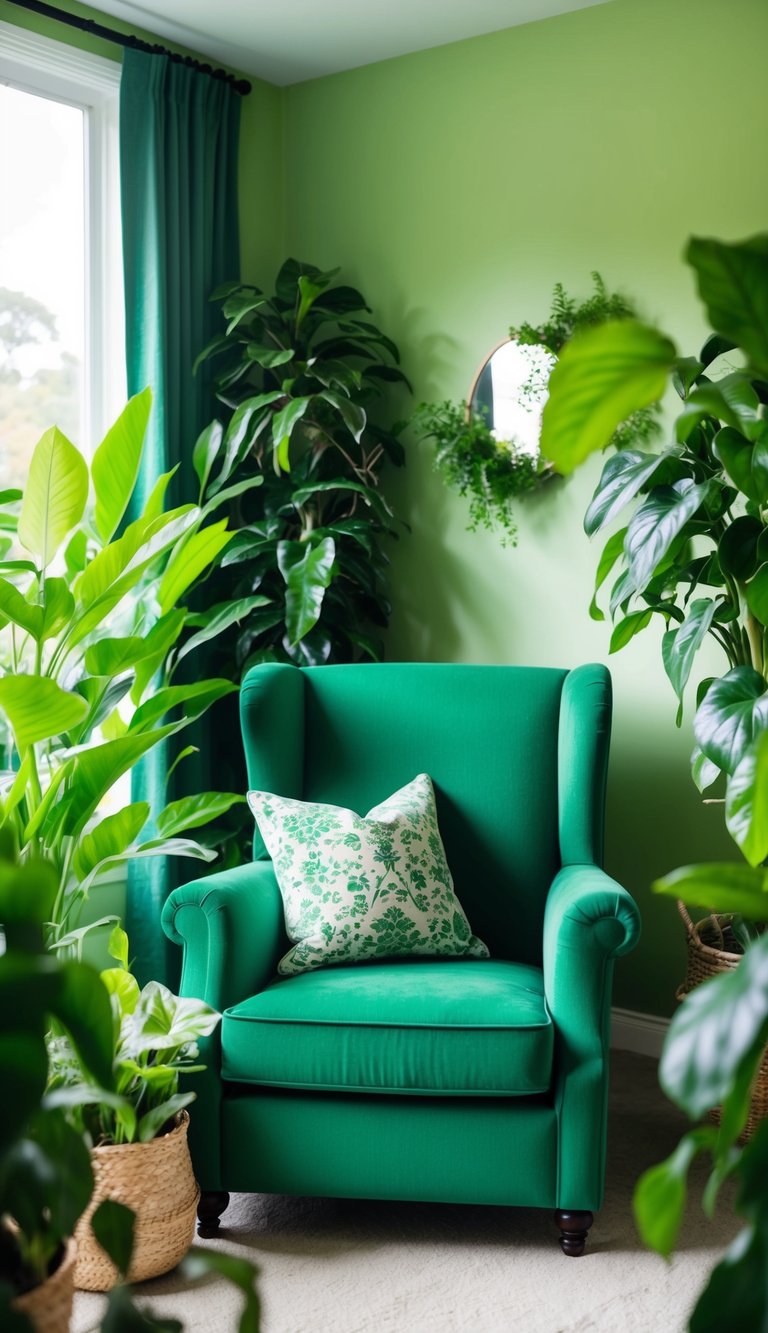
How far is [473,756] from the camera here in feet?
9.24

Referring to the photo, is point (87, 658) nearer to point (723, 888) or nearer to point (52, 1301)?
point (52, 1301)

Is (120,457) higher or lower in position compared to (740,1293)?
higher

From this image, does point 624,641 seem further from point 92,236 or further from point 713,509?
point 92,236

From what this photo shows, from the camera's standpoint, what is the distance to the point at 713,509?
98.0 inches

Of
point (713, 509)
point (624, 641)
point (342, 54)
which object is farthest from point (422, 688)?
point (342, 54)

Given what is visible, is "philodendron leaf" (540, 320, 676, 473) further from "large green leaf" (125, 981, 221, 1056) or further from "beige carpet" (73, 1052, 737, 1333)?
"beige carpet" (73, 1052, 737, 1333)

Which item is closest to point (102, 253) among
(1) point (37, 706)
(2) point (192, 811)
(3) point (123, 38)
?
(3) point (123, 38)

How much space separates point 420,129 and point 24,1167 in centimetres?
321

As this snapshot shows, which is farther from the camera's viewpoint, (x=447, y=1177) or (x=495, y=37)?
(x=495, y=37)

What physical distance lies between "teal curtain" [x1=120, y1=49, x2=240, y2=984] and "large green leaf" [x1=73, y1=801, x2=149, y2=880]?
0.73m

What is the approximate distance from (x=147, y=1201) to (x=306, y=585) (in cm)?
150

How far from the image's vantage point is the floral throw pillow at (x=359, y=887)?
2.48 meters

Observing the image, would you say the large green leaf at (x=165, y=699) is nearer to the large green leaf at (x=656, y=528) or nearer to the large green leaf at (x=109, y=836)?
the large green leaf at (x=109, y=836)

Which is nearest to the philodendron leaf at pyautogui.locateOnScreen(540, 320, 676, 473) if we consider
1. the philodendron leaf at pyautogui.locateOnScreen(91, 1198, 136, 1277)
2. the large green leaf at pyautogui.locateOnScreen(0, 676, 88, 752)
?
the philodendron leaf at pyautogui.locateOnScreen(91, 1198, 136, 1277)
